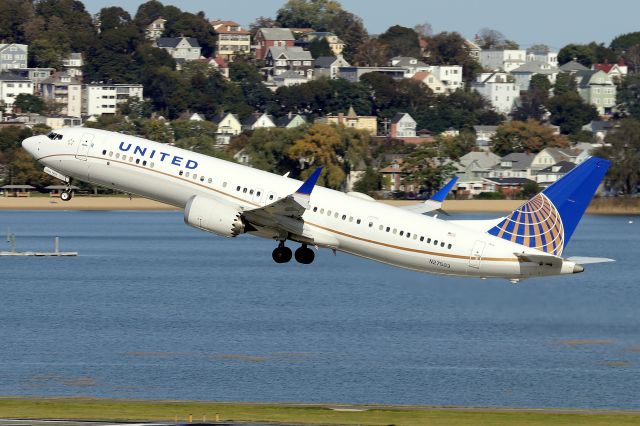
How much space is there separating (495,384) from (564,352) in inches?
Result: 734

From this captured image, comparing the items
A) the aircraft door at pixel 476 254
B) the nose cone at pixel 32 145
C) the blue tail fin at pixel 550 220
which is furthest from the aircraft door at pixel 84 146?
the blue tail fin at pixel 550 220

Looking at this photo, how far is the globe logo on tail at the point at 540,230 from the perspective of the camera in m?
86.4

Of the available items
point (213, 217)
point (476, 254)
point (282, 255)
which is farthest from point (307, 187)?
point (476, 254)

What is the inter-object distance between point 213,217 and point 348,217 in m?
7.98

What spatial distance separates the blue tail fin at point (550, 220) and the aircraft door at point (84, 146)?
83.4 ft

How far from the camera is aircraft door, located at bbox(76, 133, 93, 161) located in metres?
88.8

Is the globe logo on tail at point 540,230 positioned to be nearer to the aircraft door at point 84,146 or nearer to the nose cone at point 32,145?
the aircraft door at point 84,146

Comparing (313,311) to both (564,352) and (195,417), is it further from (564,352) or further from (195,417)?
(195,417)

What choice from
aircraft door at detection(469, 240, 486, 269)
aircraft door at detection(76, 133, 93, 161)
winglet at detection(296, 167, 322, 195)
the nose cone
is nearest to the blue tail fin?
aircraft door at detection(469, 240, 486, 269)

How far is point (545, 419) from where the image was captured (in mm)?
84688

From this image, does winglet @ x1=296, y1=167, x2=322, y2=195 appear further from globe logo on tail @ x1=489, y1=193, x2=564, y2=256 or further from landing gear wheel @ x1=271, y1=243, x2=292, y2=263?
globe logo on tail @ x1=489, y1=193, x2=564, y2=256

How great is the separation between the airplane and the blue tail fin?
0.06m

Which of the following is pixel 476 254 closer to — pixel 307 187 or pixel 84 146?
pixel 307 187

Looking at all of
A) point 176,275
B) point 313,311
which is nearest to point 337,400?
point 313,311
